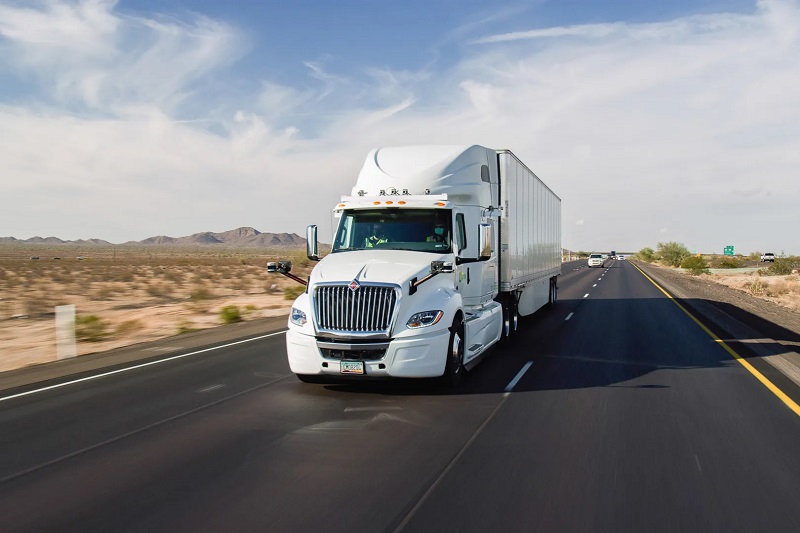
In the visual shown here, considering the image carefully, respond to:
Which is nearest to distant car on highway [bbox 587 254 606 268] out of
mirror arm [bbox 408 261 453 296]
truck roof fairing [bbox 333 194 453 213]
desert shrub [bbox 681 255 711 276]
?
desert shrub [bbox 681 255 711 276]

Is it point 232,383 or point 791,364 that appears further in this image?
point 791,364

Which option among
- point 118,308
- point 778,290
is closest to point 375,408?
point 118,308

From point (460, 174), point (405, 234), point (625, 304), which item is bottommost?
point (625, 304)

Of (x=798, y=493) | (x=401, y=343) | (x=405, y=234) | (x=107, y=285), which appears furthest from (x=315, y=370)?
(x=107, y=285)

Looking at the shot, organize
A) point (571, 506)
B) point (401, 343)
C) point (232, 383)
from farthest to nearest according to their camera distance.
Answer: point (232, 383) → point (401, 343) → point (571, 506)

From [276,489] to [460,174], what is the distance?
7.49 metres

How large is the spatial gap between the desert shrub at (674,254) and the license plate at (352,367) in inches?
4493

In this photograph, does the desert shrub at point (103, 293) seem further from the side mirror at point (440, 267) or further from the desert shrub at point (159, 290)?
the side mirror at point (440, 267)

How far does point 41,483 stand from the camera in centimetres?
592

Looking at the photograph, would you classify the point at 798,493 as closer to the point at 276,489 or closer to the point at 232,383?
the point at 276,489

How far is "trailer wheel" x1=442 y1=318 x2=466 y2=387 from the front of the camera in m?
9.67

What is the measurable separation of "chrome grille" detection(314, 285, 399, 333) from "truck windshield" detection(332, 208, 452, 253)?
1.73m

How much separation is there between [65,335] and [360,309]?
9.26 meters

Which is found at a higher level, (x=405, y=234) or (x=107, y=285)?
(x=405, y=234)
